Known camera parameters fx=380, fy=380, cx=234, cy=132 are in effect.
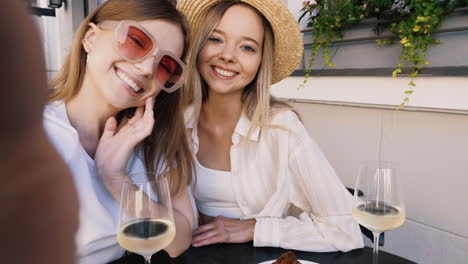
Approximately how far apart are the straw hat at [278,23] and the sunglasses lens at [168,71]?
1.96ft

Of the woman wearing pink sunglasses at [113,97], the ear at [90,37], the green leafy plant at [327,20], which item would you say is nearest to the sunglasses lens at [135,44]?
the woman wearing pink sunglasses at [113,97]

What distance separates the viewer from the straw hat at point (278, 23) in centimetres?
196

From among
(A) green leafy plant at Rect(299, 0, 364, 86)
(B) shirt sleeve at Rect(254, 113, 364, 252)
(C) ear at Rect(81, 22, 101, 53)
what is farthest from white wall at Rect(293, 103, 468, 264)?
(C) ear at Rect(81, 22, 101, 53)

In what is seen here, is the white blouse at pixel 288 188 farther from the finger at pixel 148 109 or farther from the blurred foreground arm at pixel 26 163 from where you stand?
the blurred foreground arm at pixel 26 163

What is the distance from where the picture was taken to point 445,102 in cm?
219

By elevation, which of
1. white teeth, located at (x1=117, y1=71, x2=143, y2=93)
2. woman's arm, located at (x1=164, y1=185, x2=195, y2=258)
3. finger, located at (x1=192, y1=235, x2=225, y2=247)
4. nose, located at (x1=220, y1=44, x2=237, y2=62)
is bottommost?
finger, located at (x1=192, y1=235, x2=225, y2=247)

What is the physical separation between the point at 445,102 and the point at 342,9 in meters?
1.00

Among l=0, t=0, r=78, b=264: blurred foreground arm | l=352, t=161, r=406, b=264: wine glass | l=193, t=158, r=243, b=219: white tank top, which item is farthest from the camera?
l=193, t=158, r=243, b=219: white tank top

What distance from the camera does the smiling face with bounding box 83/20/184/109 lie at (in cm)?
142

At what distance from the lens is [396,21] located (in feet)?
8.09

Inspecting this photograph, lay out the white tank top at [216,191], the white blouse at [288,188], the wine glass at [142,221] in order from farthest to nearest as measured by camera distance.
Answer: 1. the white tank top at [216,191]
2. the white blouse at [288,188]
3. the wine glass at [142,221]

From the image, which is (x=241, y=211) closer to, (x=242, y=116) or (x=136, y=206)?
(x=242, y=116)

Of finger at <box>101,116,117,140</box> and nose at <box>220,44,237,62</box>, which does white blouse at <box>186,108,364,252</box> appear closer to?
nose at <box>220,44,237,62</box>

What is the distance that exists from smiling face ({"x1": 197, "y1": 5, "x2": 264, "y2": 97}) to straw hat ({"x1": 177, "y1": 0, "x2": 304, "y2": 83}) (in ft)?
0.26
